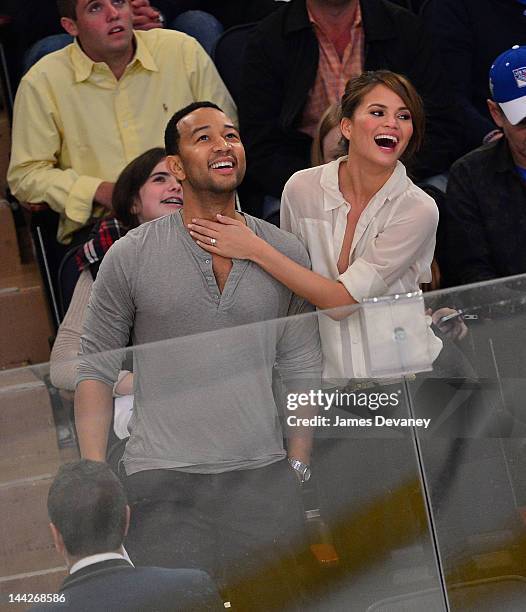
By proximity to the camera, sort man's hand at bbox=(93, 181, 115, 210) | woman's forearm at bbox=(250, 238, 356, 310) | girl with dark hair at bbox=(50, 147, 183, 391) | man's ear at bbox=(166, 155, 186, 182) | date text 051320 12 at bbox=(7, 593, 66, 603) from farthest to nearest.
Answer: man's hand at bbox=(93, 181, 115, 210) < girl with dark hair at bbox=(50, 147, 183, 391) < man's ear at bbox=(166, 155, 186, 182) < woman's forearm at bbox=(250, 238, 356, 310) < date text 051320 12 at bbox=(7, 593, 66, 603)

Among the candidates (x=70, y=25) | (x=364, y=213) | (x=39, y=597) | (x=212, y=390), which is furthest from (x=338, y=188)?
(x=70, y=25)

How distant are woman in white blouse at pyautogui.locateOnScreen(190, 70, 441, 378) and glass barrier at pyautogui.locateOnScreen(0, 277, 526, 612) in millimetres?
305

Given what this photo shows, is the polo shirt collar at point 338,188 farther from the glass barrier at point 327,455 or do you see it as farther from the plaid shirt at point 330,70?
the plaid shirt at point 330,70

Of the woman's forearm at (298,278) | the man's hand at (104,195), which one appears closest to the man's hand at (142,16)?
the man's hand at (104,195)

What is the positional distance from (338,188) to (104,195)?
1.07 m

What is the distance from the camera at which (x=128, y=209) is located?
3.54 metres

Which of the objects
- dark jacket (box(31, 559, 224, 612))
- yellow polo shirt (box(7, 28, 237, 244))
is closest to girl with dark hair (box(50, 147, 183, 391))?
yellow polo shirt (box(7, 28, 237, 244))

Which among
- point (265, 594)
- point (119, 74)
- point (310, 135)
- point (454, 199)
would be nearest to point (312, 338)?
point (265, 594)

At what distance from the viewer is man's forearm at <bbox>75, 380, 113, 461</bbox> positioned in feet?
8.00

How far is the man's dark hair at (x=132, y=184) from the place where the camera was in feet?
11.5

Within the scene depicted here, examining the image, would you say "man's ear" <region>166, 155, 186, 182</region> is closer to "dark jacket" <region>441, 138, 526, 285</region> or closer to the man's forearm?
the man's forearm

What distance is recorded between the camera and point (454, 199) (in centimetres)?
358

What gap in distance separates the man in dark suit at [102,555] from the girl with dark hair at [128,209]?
0.93 metres

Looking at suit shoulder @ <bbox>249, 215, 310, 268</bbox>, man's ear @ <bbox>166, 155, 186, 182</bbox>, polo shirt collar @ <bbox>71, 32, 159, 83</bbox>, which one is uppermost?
polo shirt collar @ <bbox>71, 32, 159, 83</bbox>
